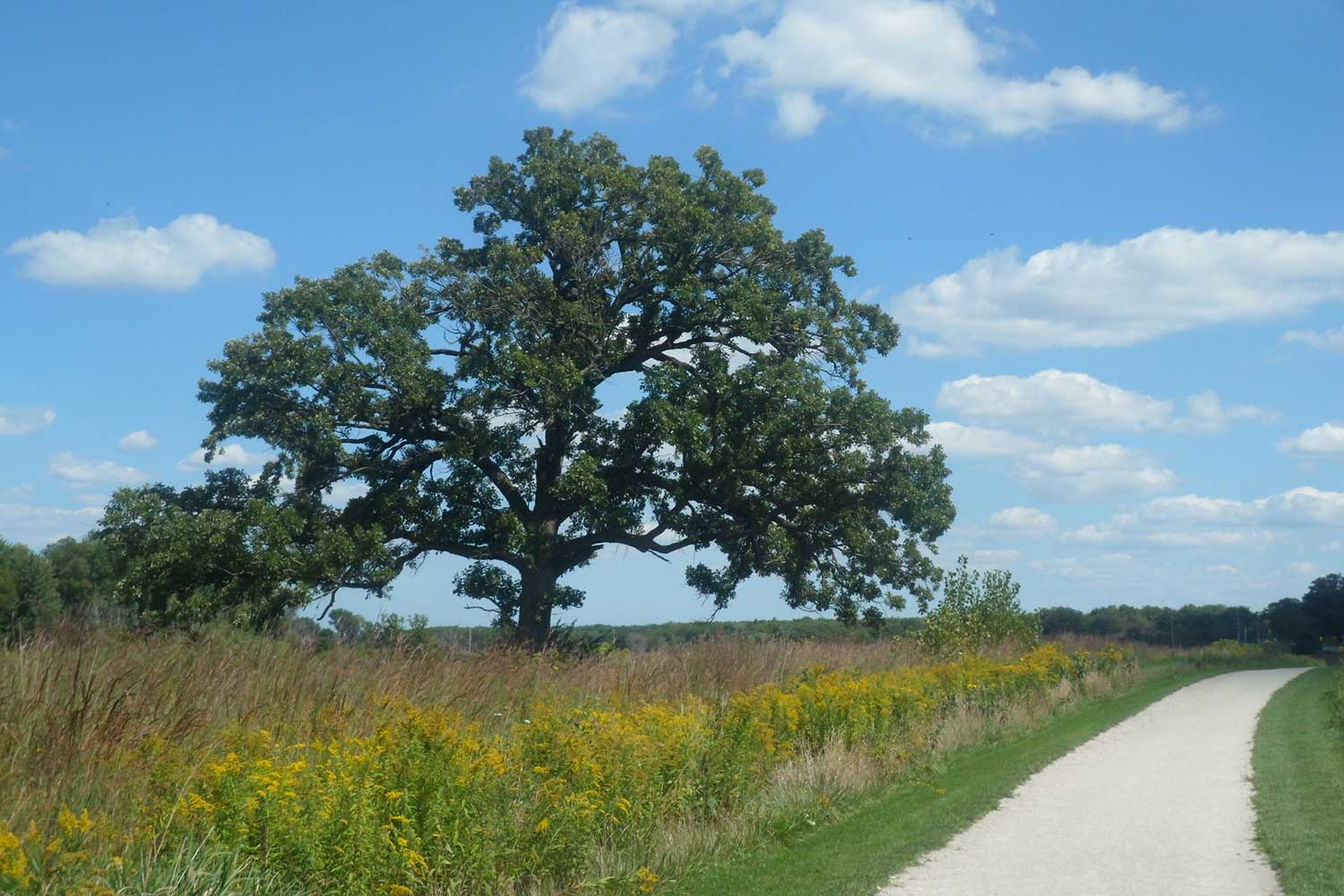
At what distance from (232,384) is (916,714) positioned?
18446 millimetres

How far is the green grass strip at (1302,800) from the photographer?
8.79 metres

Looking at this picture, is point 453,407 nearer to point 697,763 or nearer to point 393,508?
point 393,508

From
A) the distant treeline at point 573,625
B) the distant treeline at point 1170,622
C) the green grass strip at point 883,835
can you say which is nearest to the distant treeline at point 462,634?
the distant treeline at point 573,625

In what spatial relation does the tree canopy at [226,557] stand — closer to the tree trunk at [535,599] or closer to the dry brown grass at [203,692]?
the tree trunk at [535,599]

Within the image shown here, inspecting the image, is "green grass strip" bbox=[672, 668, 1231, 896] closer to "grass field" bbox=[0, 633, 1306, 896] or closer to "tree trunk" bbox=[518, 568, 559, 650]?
"grass field" bbox=[0, 633, 1306, 896]

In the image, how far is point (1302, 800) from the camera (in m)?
12.0

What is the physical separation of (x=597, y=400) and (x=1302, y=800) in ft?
64.1

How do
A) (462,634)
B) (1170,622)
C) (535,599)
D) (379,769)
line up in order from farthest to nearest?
(1170,622)
(535,599)
(462,634)
(379,769)

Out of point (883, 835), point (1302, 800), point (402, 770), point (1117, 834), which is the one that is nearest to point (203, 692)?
point (402, 770)

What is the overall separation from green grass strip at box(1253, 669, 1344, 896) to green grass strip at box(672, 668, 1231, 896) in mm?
2580

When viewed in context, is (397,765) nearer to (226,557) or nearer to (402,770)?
(402,770)

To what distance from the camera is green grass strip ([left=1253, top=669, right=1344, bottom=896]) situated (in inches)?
346

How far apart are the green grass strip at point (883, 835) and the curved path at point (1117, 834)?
207 mm

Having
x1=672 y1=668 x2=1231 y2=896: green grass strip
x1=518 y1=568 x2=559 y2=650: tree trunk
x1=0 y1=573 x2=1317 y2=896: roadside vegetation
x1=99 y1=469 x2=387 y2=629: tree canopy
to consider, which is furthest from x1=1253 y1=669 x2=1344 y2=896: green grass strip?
x1=99 y1=469 x2=387 y2=629: tree canopy
